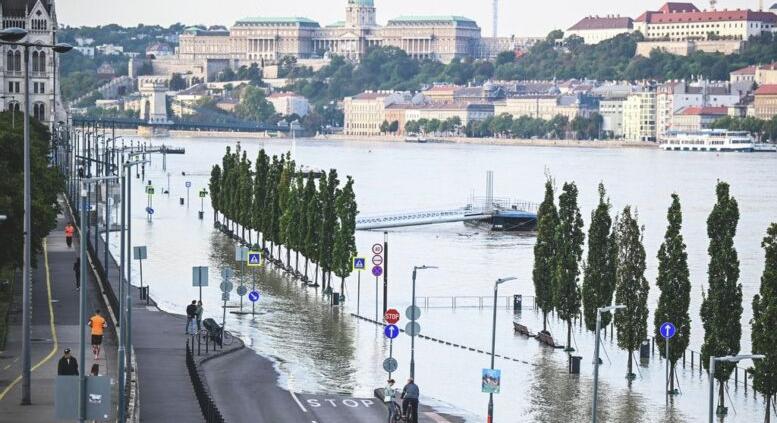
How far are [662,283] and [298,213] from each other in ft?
69.7

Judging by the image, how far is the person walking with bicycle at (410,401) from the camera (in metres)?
29.2

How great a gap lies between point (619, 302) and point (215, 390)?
1119cm

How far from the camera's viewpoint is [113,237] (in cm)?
7281

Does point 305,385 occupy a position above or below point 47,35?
below

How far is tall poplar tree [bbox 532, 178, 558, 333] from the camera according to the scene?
151 feet

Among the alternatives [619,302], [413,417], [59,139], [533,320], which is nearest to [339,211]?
[533,320]

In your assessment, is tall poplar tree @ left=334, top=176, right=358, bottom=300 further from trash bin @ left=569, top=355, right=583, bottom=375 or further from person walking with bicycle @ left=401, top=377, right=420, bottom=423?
person walking with bicycle @ left=401, top=377, right=420, bottom=423

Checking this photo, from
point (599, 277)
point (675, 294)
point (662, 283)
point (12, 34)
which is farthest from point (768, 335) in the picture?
point (12, 34)

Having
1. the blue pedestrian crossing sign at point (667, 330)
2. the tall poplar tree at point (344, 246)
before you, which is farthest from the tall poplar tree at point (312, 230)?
the blue pedestrian crossing sign at point (667, 330)

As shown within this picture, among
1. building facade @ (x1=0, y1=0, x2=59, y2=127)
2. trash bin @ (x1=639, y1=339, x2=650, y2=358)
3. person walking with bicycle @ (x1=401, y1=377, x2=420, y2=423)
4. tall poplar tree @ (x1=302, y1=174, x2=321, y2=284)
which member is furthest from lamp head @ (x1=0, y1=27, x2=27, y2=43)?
building facade @ (x1=0, y1=0, x2=59, y2=127)

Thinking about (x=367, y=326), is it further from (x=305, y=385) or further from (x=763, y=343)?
(x=763, y=343)

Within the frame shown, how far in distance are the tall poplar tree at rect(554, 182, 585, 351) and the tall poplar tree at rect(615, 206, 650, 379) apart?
5.04 feet

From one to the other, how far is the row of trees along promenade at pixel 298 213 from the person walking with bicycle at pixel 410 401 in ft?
74.7

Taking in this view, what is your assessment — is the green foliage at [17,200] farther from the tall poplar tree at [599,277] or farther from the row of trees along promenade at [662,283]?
the tall poplar tree at [599,277]
